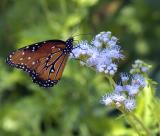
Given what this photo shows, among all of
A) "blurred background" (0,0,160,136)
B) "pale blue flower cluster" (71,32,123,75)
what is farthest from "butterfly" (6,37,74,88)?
"blurred background" (0,0,160,136)

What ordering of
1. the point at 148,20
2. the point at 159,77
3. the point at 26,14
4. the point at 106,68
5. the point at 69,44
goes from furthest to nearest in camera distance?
1. the point at 148,20
2. the point at 26,14
3. the point at 159,77
4. the point at 69,44
5. the point at 106,68

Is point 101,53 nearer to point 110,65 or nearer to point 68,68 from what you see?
point 110,65

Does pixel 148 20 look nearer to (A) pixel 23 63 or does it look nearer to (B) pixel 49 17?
(B) pixel 49 17

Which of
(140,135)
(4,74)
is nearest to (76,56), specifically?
(140,135)

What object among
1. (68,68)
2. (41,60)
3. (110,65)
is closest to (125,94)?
(110,65)

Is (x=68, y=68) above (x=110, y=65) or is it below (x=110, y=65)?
above

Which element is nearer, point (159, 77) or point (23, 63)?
point (23, 63)

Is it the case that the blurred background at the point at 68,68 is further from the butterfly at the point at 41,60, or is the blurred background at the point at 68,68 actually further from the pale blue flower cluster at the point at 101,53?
the pale blue flower cluster at the point at 101,53

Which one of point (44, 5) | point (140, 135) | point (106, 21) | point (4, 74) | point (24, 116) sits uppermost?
point (106, 21)
